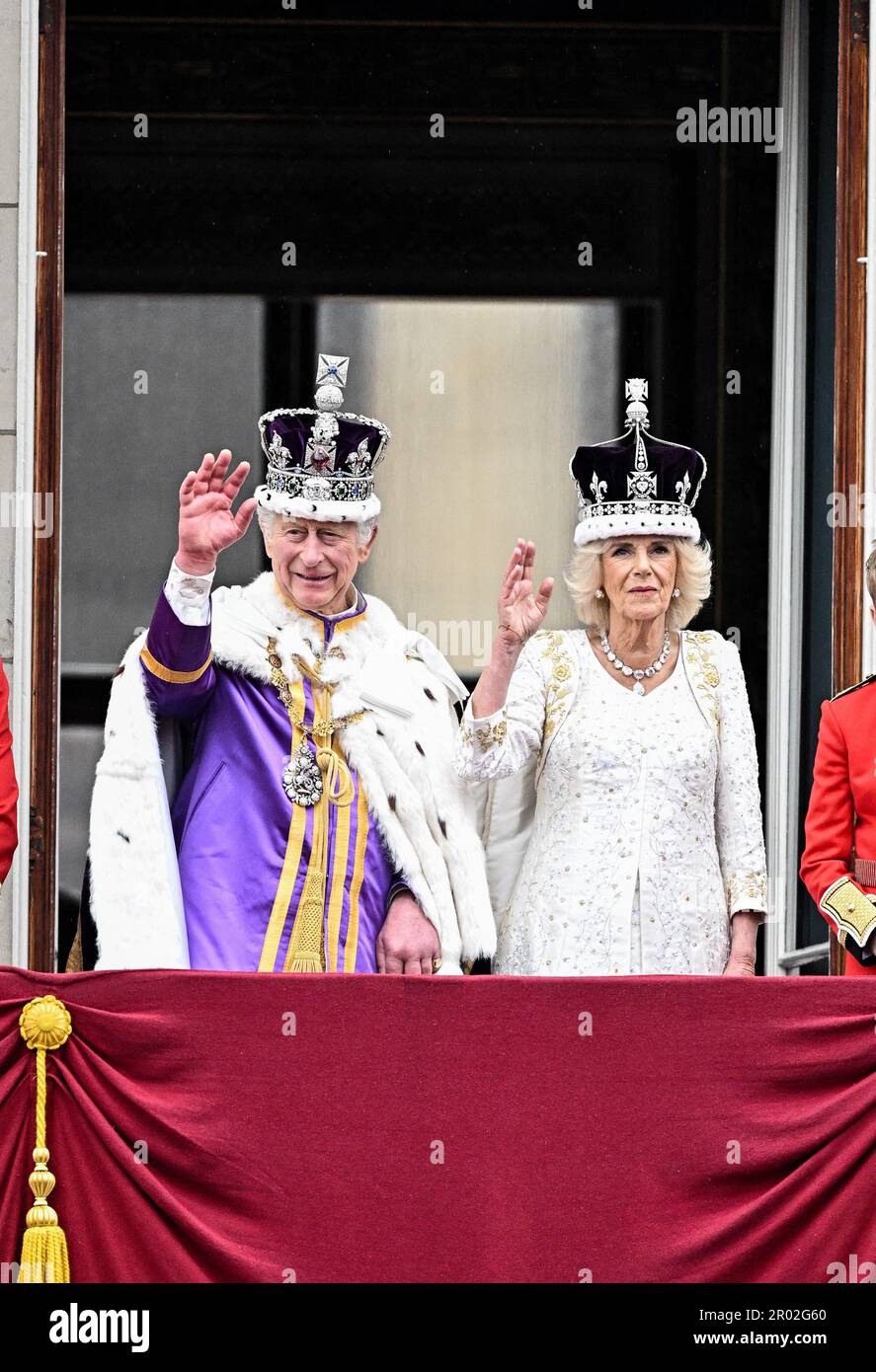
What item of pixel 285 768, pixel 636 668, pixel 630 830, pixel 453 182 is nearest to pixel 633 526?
pixel 636 668

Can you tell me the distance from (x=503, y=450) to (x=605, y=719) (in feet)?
7.77

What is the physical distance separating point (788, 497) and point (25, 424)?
222 centimetres

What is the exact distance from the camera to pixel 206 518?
432cm

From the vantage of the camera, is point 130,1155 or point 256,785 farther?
point 256,785

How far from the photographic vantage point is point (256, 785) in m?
4.57

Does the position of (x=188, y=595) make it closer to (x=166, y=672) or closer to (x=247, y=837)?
(x=166, y=672)

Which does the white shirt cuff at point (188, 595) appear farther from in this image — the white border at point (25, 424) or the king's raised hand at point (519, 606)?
the white border at point (25, 424)

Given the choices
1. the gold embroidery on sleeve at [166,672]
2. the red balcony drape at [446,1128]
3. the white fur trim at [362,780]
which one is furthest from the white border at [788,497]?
the red balcony drape at [446,1128]

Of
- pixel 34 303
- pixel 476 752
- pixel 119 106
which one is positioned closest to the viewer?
pixel 476 752

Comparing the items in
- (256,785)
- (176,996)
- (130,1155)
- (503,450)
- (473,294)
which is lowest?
(130,1155)

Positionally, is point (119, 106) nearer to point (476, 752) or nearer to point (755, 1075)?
point (476, 752)

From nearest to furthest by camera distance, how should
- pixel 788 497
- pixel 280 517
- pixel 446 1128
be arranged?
pixel 446 1128
pixel 280 517
pixel 788 497

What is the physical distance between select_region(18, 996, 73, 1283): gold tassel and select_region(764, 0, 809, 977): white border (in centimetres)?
306
